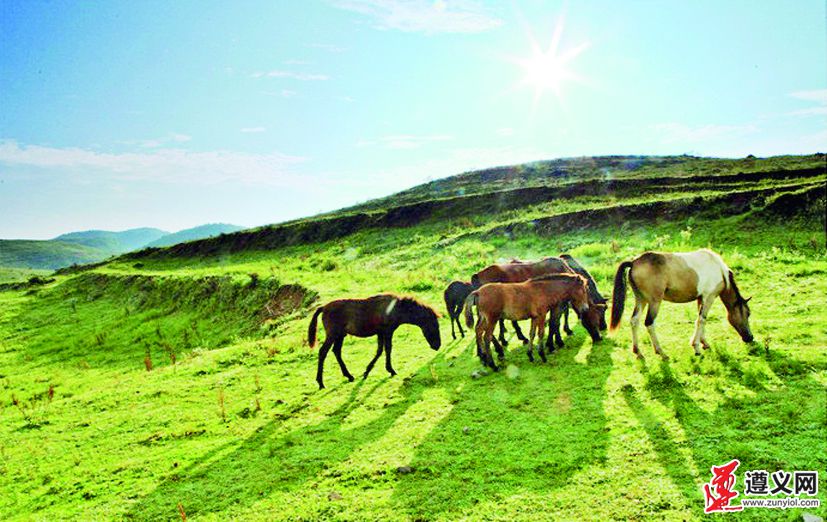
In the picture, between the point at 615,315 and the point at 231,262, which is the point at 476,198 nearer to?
the point at 231,262

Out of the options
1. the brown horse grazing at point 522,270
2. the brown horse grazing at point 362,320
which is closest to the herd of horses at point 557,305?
the brown horse grazing at point 362,320

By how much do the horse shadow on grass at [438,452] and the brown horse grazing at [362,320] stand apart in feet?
5.39

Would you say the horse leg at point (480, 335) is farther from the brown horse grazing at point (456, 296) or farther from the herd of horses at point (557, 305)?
the brown horse grazing at point (456, 296)

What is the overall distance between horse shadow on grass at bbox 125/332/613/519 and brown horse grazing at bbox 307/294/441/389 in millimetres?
1643

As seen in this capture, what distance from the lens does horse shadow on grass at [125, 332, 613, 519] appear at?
6.34m

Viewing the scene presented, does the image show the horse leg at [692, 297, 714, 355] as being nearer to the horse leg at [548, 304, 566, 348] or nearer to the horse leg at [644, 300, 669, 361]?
the horse leg at [644, 300, 669, 361]

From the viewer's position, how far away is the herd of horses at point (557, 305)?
973 centimetres

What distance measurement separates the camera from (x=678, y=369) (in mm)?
8828

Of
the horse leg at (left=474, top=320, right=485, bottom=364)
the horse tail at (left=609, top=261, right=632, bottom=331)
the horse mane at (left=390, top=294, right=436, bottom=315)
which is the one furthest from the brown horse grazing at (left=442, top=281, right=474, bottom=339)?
the horse tail at (left=609, top=261, right=632, bottom=331)

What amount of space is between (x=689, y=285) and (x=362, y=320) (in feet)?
24.7

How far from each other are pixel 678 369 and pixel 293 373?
31.2 ft

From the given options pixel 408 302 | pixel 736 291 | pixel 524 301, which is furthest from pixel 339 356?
pixel 736 291

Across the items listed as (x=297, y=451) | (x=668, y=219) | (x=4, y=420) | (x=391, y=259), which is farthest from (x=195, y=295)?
(x=668, y=219)

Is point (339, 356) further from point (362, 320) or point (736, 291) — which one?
point (736, 291)
